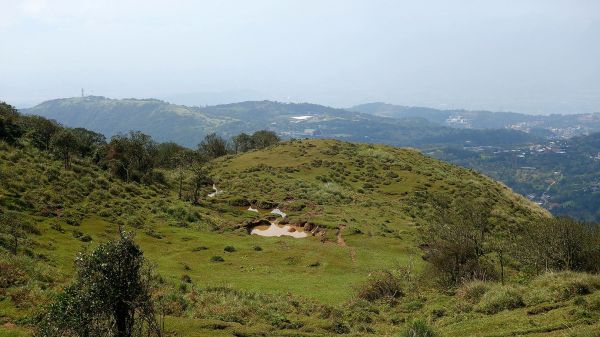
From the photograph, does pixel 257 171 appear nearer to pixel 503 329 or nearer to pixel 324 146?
pixel 324 146

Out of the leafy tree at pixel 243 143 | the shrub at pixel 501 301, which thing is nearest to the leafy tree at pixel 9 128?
the shrub at pixel 501 301

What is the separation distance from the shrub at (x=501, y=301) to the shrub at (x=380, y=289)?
305 inches

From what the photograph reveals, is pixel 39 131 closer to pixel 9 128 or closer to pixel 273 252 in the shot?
pixel 9 128

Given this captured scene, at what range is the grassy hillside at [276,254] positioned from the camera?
23438 millimetres

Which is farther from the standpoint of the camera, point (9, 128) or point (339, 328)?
point (9, 128)

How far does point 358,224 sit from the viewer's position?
195 feet

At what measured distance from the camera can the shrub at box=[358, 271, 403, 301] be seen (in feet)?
108

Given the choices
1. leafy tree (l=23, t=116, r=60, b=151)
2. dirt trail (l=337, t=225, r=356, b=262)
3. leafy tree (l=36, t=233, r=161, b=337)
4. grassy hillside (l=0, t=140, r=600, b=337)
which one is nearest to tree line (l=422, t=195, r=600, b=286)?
grassy hillside (l=0, t=140, r=600, b=337)

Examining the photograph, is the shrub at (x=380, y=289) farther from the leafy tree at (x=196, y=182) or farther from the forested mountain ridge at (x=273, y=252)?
the leafy tree at (x=196, y=182)

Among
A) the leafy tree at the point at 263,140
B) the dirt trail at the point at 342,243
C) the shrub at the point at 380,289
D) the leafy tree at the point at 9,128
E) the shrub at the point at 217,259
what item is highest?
the leafy tree at the point at 9,128

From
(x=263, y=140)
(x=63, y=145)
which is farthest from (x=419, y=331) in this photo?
(x=263, y=140)

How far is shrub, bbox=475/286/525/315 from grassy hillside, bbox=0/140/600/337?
2.8 inches

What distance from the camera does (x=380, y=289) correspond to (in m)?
33.3

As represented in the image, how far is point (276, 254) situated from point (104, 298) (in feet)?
105
